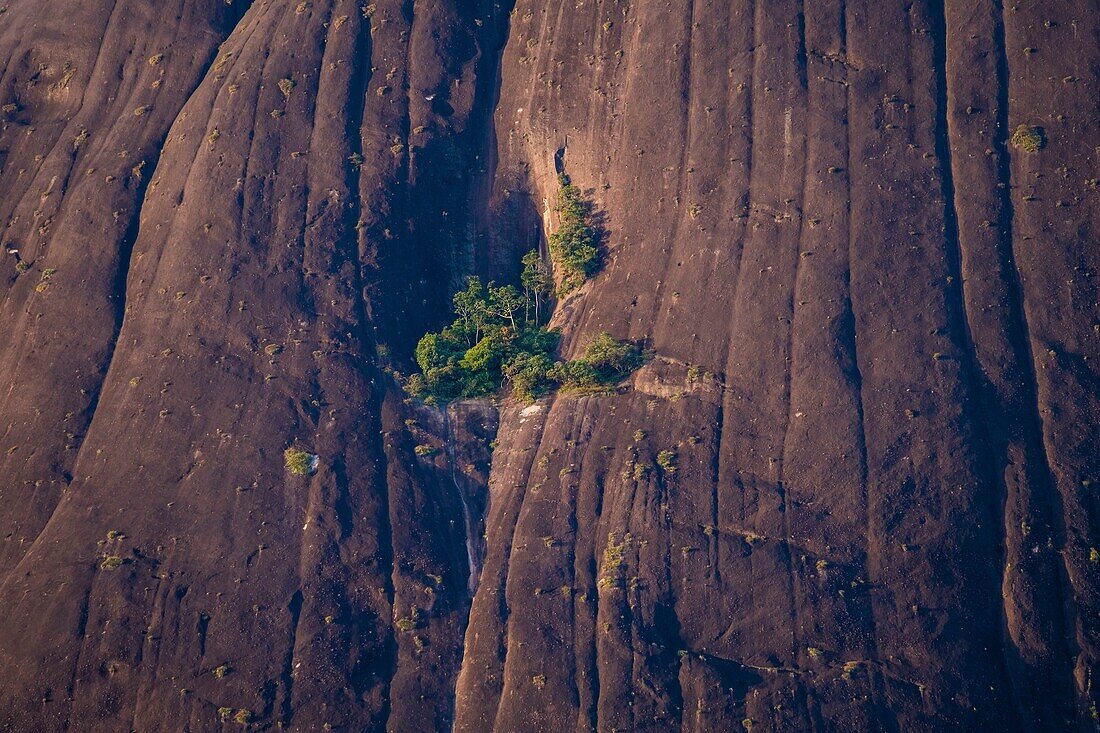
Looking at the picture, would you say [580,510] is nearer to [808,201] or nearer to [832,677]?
[832,677]

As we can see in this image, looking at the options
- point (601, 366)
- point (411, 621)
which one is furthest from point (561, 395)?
point (411, 621)

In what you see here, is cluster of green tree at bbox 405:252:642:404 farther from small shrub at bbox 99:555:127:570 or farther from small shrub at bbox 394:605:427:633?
small shrub at bbox 99:555:127:570

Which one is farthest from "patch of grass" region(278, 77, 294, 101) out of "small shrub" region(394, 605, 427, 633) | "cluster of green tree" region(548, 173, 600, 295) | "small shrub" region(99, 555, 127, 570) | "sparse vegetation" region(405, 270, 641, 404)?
"small shrub" region(394, 605, 427, 633)

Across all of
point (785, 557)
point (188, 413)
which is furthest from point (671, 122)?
point (188, 413)

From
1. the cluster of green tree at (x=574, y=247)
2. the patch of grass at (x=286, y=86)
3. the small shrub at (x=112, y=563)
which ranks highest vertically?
the patch of grass at (x=286, y=86)

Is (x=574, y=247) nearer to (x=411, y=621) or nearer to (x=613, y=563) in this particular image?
(x=613, y=563)

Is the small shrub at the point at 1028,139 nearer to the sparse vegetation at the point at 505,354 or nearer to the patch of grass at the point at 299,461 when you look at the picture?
the sparse vegetation at the point at 505,354

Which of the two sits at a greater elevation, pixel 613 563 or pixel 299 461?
pixel 299 461

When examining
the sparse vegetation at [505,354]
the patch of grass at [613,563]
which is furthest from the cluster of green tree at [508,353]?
the patch of grass at [613,563]
